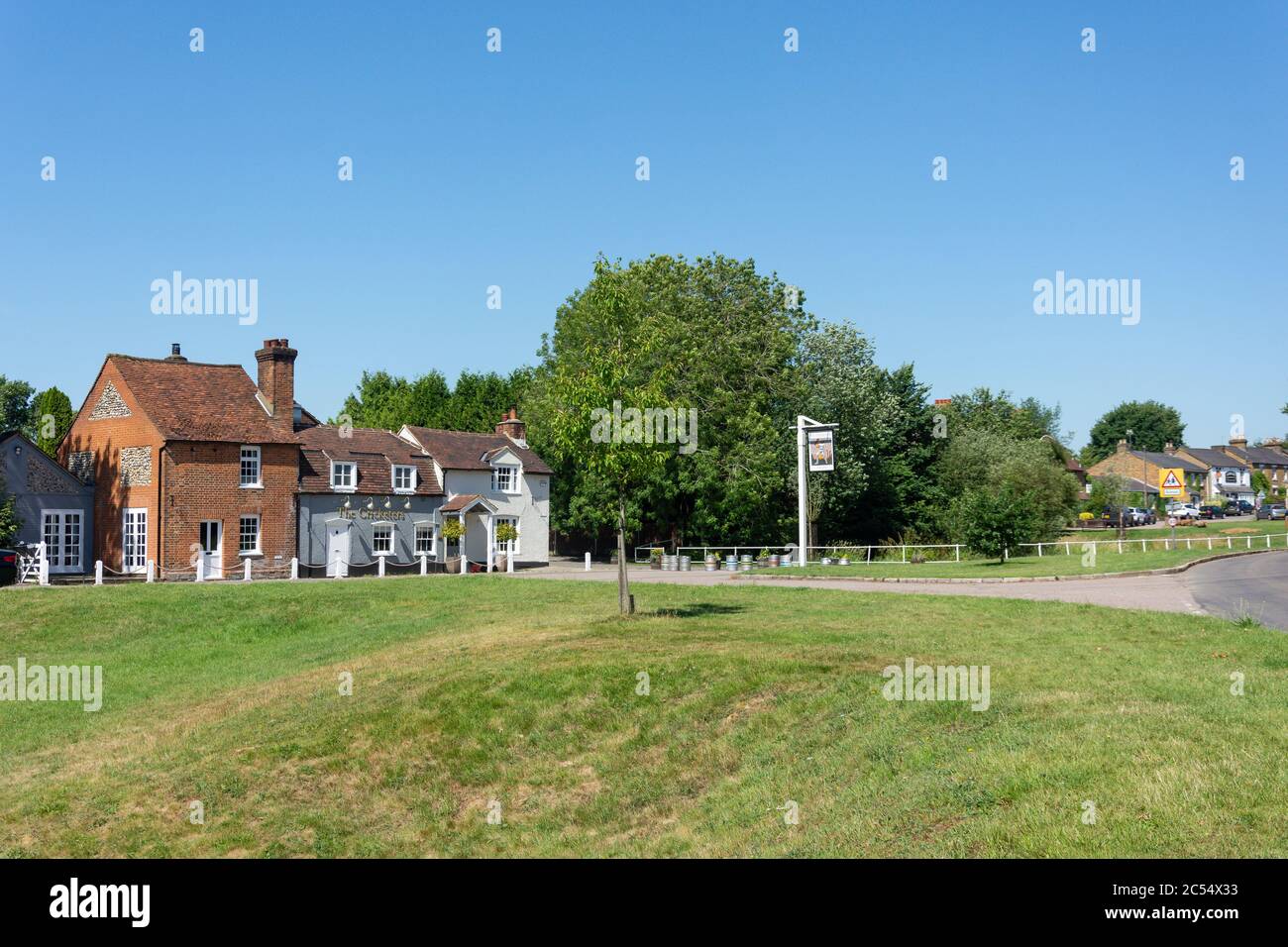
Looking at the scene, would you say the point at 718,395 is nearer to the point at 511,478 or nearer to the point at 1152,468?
the point at 511,478

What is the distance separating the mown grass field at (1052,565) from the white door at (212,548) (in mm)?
23062

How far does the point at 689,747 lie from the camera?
1371 centimetres

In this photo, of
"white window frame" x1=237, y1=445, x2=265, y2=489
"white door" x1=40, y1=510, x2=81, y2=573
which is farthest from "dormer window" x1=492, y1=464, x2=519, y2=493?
"white door" x1=40, y1=510, x2=81, y2=573

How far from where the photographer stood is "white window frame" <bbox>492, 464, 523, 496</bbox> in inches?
2188

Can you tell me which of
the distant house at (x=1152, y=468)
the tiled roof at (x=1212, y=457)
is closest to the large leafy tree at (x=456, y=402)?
the distant house at (x=1152, y=468)

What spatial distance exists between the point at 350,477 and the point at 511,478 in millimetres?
10366

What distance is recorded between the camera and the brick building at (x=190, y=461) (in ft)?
141

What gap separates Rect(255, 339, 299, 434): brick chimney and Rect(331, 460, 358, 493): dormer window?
2.77m

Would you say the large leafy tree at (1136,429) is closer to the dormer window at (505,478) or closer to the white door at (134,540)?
the dormer window at (505,478)

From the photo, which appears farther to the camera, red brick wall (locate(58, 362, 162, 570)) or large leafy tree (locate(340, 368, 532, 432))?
large leafy tree (locate(340, 368, 532, 432))

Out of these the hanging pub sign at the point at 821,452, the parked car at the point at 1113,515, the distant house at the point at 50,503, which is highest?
the hanging pub sign at the point at 821,452

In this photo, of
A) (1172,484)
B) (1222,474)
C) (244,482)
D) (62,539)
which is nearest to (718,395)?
(1172,484)

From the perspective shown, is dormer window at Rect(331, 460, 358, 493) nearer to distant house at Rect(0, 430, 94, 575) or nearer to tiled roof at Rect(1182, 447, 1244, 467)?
distant house at Rect(0, 430, 94, 575)

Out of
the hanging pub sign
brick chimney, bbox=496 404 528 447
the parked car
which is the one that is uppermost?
brick chimney, bbox=496 404 528 447
